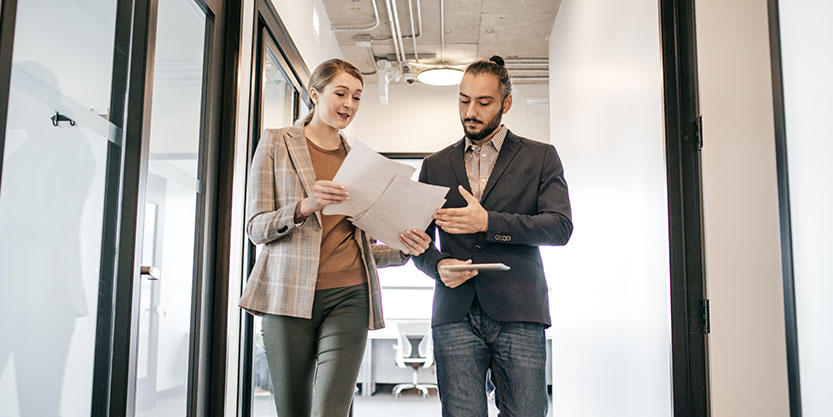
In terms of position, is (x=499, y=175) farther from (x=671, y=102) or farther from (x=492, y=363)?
(x=671, y=102)

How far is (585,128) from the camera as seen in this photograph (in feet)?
10.8

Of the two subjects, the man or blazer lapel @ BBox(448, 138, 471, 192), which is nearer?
the man

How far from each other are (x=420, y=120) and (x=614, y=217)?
3541mm

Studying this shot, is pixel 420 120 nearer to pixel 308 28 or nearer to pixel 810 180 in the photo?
pixel 308 28

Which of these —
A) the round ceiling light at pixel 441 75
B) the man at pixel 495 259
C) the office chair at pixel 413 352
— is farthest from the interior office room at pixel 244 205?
the office chair at pixel 413 352

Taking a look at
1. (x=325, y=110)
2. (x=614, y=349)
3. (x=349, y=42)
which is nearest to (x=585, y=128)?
(x=614, y=349)

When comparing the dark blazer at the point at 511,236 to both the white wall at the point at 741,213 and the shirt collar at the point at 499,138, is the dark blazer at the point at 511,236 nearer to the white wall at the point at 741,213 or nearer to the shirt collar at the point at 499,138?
the shirt collar at the point at 499,138

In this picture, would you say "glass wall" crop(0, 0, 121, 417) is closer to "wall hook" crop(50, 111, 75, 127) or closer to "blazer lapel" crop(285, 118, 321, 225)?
"wall hook" crop(50, 111, 75, 127)

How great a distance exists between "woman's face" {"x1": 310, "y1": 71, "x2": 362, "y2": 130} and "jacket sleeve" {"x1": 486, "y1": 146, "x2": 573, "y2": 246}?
49 cm

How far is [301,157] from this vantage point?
68.7 inches

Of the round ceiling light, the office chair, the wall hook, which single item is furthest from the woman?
the office chair

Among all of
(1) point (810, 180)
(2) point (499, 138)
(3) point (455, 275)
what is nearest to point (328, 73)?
(2) point (499, 138)

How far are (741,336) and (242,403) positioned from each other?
1842 mm

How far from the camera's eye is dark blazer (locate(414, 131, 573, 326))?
5.44 ft
